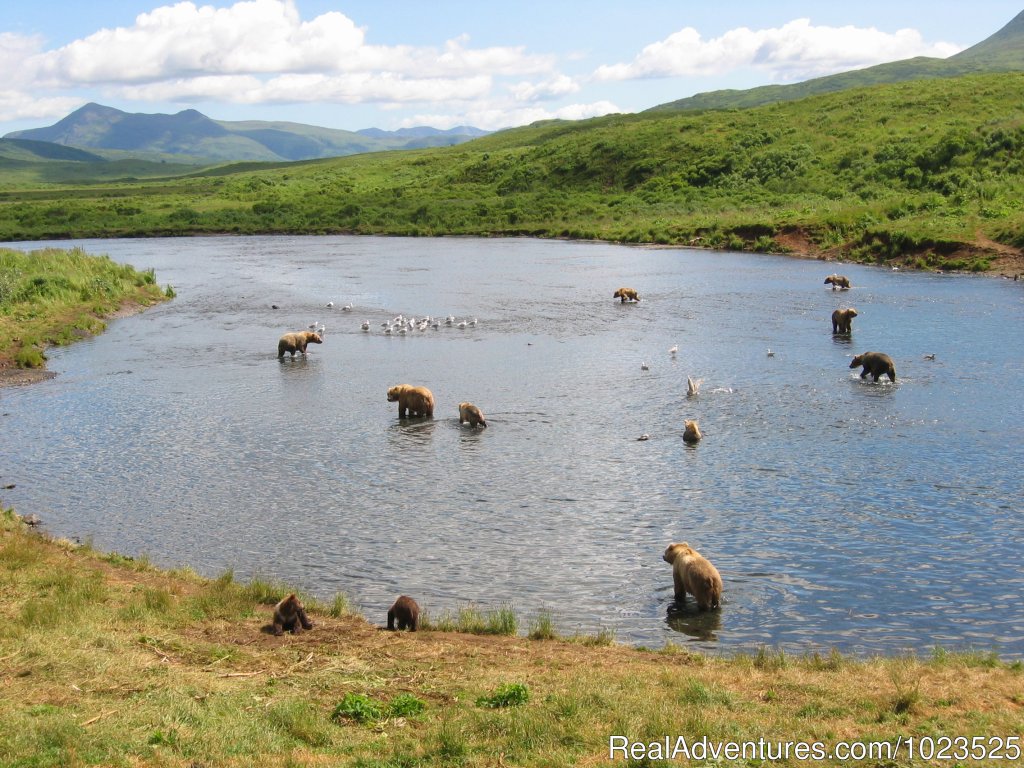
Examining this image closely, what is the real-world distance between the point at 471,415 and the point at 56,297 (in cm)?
2549

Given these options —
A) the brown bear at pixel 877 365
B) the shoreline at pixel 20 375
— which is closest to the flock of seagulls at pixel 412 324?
the shoreline at pixel 20 375

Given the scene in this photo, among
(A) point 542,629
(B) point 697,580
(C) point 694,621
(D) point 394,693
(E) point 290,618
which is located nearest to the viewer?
(D) point 394,693

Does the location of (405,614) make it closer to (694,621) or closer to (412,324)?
(694,621)

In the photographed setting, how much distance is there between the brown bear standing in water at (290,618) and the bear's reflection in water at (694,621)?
4.61 metres

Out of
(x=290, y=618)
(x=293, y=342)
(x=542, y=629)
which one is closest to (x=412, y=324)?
(x=293, y=342)

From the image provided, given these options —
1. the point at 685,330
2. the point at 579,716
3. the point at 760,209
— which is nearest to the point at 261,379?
the point at 685,330

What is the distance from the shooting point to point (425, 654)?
12.1m

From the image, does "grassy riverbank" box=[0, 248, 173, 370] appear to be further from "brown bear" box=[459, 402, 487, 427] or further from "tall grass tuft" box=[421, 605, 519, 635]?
"tall grass tuft" box=[421, 605, 519, 635]

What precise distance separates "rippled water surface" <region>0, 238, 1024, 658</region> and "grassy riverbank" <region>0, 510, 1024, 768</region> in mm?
1703

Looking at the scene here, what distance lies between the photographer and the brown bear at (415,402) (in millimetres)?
25344

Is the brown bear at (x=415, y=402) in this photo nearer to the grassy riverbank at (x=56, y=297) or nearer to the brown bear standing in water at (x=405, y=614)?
the brown bear standing in water at (x=405, y=614)

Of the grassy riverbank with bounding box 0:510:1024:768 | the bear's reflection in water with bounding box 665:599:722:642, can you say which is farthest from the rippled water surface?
the grassy riverbank with bounding box 0:510:1024:768

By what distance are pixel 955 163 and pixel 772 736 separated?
6496cm

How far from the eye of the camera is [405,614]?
13.3m
